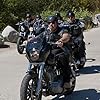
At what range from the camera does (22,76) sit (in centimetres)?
977

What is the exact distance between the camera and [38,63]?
645 cm

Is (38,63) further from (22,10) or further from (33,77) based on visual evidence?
(22,10)

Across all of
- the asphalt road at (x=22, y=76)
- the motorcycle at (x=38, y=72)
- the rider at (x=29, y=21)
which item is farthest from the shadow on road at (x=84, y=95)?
the rider at (x=29, y=21)

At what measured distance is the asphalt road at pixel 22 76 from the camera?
25.0 ft

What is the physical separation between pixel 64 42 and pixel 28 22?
7878 millimetres

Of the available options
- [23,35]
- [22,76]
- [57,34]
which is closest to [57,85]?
[57,34]

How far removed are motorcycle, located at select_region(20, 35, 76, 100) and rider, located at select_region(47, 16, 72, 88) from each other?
31cm

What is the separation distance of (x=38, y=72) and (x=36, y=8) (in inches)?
672

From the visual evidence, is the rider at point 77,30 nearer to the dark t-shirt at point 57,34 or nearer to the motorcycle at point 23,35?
the dark t-shirt at point 57,34

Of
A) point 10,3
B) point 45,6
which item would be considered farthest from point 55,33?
point 45,6

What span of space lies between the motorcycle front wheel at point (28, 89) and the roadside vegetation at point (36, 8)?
1257 centimetres

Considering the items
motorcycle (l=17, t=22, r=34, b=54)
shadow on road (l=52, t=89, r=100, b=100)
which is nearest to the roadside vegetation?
motorcycle (l=17, t=22, r=34, b=54)

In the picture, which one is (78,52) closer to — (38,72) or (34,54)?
(38,72)

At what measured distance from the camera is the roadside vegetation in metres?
19.5
